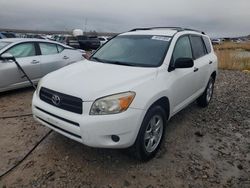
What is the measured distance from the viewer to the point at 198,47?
219 inches

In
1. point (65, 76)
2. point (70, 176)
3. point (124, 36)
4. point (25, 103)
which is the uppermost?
point (124, 36)

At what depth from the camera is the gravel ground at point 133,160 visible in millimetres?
3275

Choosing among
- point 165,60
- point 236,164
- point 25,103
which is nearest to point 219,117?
point 236,164

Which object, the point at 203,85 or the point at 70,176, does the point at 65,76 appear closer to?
the point at 70,176

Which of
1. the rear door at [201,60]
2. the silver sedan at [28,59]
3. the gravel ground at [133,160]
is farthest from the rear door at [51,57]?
the rear door at [201,60]

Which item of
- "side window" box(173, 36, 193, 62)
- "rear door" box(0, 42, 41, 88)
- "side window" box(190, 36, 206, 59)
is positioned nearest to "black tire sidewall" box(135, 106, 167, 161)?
"side window" box(173, 36, 193, 62)

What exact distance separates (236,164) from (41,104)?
285 cm

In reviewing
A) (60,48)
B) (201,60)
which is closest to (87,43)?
(60,48)

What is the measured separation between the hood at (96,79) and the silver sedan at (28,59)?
2.86 m

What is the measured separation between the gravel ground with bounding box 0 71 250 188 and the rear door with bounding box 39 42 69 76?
6.89 feet

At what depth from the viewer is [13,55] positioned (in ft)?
21.5

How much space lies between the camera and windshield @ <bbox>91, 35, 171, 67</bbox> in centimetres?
411

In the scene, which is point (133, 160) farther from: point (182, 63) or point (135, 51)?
point (135, 51)

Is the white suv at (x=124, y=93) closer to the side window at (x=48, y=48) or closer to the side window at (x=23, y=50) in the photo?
the side window at (x=23, y=50)
